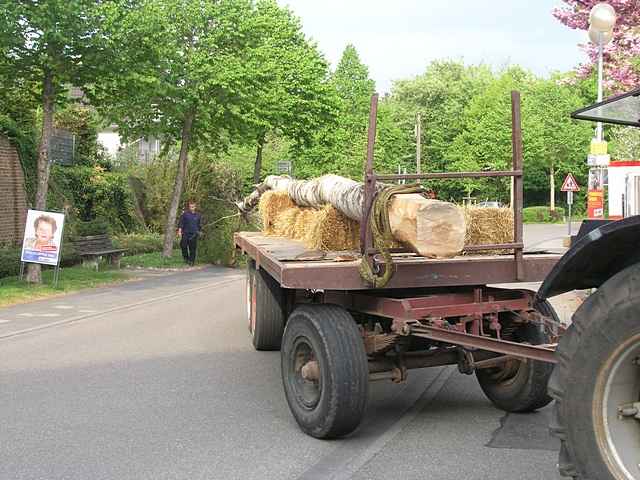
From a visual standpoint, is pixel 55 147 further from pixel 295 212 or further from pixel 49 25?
pixel 295 212

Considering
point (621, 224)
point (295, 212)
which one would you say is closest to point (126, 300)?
point (295, 212)

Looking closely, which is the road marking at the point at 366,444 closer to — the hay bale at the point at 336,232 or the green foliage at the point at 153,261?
the hay bale at the point at 336,232

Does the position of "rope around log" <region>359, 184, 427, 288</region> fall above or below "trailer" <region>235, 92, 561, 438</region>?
above

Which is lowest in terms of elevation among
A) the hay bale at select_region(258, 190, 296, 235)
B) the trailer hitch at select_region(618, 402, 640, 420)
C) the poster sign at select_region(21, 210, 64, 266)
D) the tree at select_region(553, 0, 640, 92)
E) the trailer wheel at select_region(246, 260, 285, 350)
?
the trailer wheel at select_region(246, 260, 285, 350)

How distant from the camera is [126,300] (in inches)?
556

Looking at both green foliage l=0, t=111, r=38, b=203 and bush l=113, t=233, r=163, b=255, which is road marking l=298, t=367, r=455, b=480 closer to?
green foliage l=0, t=111, r=38, b=203

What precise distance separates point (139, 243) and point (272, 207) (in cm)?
1594

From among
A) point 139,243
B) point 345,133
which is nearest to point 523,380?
point 139,243

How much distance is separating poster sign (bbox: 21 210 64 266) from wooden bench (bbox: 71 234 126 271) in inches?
151

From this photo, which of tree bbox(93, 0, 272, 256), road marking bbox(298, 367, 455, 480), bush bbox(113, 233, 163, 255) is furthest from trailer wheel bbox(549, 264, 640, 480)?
bush bbox(113, 233, 163, 255)

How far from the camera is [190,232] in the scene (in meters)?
22.2

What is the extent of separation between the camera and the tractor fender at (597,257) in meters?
3.26

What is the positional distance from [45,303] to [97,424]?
27.1ft

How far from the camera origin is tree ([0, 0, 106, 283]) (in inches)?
549
